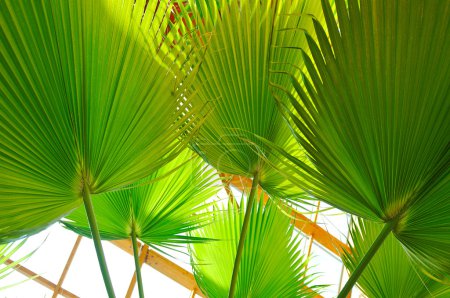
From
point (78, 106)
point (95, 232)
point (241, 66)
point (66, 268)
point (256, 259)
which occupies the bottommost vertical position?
point (95, 232)

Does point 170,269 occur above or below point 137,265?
above

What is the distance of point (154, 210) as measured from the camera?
145cm

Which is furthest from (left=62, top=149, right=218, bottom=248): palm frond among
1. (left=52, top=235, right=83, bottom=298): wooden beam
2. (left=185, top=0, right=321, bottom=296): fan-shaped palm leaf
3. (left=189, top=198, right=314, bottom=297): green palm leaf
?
(left=52, top=235, right=83, bottom=298): wooden beam

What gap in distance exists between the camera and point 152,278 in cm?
689

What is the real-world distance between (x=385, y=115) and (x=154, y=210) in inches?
30.8

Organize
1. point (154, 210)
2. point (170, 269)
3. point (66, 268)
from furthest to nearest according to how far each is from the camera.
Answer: point (170, 269)
point (66, 268)
point (154, 210)

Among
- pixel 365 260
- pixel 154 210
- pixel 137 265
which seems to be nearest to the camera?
pixel 365 260

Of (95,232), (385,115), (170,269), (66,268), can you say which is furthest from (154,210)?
(170,269)

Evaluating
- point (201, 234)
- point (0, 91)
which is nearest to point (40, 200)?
point (0, 91)

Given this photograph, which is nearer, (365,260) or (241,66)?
(365,260)

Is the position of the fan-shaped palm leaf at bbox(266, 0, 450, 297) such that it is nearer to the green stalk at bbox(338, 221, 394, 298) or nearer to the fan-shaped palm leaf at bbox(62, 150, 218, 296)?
the green stalk at bbox(338, 221, 394, 298)

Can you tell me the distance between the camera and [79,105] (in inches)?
36.2

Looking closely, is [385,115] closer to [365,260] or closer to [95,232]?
[365,260]

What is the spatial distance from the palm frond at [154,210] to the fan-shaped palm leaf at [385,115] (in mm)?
592
